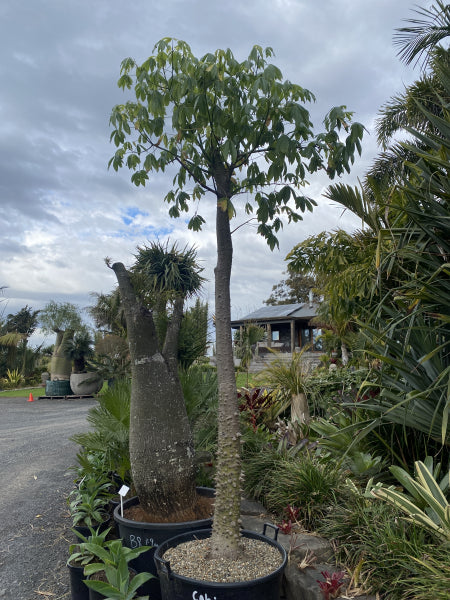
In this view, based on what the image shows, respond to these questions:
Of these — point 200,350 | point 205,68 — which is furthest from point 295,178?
point 200,350

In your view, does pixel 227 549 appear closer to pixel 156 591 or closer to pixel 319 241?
pixel 156 591

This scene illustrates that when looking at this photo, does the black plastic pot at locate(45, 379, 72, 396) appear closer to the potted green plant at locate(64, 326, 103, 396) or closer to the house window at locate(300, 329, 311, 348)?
the potted green plant at locate(64, 326, 103, 396)

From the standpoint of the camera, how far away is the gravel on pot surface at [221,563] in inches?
88.7

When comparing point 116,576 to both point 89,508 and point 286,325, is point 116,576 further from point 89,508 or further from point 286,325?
point 286,325

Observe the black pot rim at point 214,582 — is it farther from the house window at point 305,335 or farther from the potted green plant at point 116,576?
the house window at point 305,335

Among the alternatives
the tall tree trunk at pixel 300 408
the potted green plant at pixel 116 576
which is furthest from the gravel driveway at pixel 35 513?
the tall tree trunk at pixel 300 408

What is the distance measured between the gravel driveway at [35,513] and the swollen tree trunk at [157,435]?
918mm

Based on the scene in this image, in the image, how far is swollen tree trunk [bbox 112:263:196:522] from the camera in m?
3.12

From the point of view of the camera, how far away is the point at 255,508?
3582 mm

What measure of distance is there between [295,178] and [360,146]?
50 cm

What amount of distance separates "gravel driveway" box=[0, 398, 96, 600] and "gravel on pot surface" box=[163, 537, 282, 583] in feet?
3.85

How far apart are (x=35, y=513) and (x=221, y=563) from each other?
10.2ft

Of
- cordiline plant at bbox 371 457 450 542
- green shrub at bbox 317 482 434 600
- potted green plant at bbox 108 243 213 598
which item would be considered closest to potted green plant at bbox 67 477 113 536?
potted green plant at bbox 108 243 213 598

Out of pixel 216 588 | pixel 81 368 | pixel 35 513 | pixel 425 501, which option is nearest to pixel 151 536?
pixel 216 588
